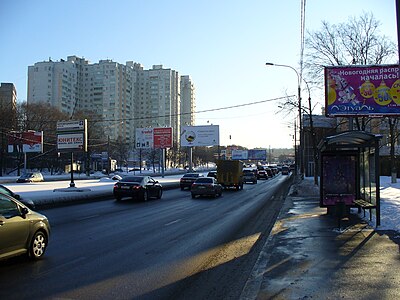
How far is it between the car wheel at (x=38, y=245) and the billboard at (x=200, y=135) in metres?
64.3

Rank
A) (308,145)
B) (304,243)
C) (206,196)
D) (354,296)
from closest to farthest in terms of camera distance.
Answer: (354,296), (304,243), (206,196), (308,145)

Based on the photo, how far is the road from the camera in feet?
20.6

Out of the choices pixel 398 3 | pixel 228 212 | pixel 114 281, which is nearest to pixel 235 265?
A: pixel 114 281

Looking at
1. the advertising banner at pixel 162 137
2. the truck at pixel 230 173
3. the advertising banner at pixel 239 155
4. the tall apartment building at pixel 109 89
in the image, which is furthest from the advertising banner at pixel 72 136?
the advertising banner at pixel 239 155

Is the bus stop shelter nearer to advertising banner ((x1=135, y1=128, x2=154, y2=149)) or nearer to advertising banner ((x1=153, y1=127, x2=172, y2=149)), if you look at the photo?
advertising banner ((x1=153, y1=127, x2=172, y2=149))

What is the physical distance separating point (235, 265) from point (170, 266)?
1292 millimetres

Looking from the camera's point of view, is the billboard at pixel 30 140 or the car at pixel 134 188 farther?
the billboard at pixel 30 140

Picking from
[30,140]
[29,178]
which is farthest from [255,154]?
[29,178]

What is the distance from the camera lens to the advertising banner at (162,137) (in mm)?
61625

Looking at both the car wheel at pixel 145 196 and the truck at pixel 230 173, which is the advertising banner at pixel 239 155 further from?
the car wheel at pixel 145 196

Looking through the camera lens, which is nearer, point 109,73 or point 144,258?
point 144,258

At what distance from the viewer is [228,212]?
18750 mm

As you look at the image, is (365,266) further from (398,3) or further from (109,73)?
(109,73)

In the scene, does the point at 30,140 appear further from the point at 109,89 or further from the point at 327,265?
the point at 327,265
